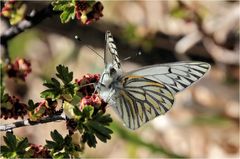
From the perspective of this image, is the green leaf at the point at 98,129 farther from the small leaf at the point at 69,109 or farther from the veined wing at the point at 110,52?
the veined wing at the point at 110,52

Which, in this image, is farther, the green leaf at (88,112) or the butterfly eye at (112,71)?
the butterfly eye at (112,71)

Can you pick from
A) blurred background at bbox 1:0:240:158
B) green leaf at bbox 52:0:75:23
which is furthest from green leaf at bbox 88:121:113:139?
blurred background at bbox 1:0:240:158

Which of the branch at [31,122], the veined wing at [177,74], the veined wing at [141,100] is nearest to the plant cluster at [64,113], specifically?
the branch at [31,122]

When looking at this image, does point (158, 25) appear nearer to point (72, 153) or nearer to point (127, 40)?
point (127, 40)

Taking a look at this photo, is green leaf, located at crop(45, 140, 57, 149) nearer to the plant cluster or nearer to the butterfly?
the plant cluster

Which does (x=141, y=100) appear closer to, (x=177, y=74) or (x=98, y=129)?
(x=177, y=74)

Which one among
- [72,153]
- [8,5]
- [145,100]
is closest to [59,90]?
[72,153]

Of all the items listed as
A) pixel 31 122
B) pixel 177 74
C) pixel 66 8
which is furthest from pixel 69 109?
pixel 177 74
